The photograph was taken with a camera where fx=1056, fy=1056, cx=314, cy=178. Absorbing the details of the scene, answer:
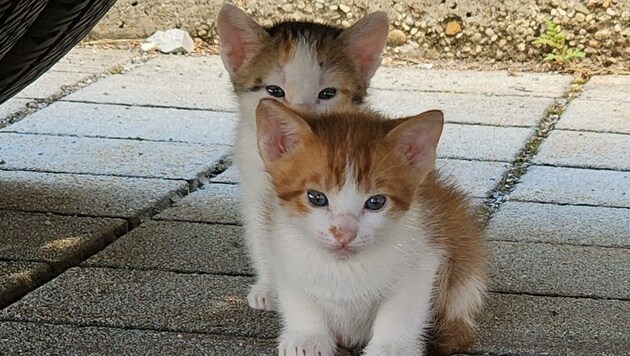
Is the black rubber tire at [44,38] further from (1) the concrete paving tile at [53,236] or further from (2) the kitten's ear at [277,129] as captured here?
(2) the kitten's ear at [277,129]

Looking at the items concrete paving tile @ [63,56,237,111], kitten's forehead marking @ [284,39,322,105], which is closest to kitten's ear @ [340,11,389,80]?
kitten's forehead marking @ [284,39,322,105]

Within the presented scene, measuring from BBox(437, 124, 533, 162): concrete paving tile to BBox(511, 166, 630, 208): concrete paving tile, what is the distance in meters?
0.20

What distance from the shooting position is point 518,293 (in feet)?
8.48

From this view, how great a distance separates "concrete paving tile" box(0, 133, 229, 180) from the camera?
3.67 metres

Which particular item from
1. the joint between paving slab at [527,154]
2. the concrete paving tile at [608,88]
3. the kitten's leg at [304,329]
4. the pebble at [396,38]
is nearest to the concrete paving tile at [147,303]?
the kitten's leg at [304,329]

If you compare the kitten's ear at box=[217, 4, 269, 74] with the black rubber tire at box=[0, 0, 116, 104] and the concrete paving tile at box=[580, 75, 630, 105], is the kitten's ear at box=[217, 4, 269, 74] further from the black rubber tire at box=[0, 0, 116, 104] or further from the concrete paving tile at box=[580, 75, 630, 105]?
the concrete paving tile at box=[580, 75, 630, 105]

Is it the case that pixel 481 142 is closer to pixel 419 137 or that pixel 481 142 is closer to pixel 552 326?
pixel 552 326

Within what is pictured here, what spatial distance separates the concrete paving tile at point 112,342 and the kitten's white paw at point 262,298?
0.17m

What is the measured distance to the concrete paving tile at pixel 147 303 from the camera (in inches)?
93.6

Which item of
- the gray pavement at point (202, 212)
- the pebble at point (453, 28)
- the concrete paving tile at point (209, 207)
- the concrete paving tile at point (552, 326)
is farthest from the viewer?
the pebble at point (453, 28)

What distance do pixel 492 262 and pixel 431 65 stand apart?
287 cm

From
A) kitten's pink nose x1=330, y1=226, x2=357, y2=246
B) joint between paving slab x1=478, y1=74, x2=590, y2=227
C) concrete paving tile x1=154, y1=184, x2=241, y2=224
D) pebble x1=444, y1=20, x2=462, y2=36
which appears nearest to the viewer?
kitten's pink nose x1=330, y1=226, x2=357, y2=246

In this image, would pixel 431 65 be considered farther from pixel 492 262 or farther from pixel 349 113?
pixel 349 113

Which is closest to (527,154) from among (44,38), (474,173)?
(474,173)
